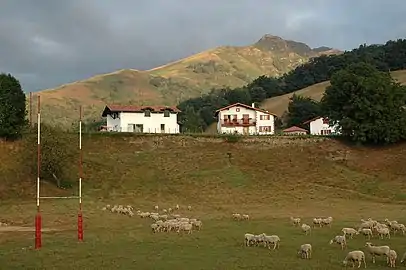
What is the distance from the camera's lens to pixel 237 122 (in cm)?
12925

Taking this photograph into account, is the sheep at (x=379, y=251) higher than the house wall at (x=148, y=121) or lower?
lower

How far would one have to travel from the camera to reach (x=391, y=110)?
9056 cm

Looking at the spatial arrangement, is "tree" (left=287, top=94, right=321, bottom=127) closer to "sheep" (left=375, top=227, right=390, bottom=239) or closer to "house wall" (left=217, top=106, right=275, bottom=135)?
"house wall" (left=217, top=106, right=275, bottom=135)

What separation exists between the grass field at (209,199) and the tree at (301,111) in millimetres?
66032

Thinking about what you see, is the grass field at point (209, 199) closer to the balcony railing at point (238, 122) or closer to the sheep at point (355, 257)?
the sheep at point (355, 257)

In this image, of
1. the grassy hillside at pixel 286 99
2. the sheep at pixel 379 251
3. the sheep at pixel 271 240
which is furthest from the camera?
the grassy hillside at pixel 286 99

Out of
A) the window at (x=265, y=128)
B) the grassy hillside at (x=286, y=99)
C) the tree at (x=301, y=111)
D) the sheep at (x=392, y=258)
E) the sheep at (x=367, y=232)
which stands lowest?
the sheep at (x=367, y=232)

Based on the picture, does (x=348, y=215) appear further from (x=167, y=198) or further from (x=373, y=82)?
(x=373, y=82)

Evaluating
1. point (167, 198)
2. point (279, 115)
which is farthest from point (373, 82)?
point (279, 115)

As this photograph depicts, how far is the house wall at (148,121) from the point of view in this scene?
374 feet

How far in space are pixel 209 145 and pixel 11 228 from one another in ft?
178

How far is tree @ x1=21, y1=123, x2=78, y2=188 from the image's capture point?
227 feet

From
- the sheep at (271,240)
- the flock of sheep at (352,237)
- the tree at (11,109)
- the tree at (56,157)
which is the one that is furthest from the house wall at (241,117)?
the sheep at (271,240)

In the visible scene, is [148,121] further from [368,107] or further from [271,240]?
[271,240]
